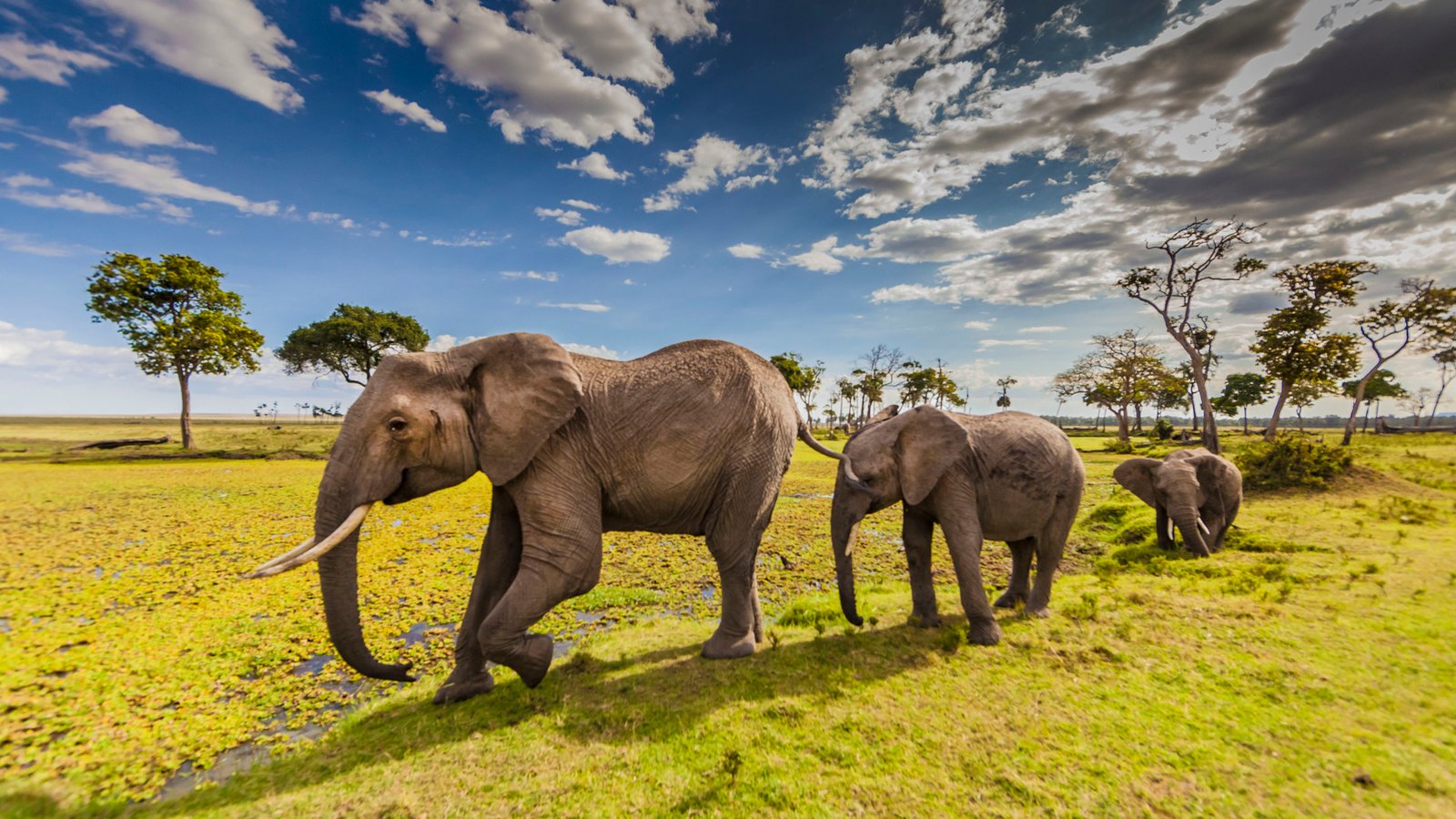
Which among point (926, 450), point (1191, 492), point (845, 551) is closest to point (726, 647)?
point (845, 551)

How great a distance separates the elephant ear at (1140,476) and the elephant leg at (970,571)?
6.30 m

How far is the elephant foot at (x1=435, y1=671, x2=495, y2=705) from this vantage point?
3871 millimetres

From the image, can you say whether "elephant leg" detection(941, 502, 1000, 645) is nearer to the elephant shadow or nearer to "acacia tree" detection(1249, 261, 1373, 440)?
the elephant shadow

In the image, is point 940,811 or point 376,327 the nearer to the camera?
point 940,811

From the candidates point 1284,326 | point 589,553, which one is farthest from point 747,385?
point 1284,326

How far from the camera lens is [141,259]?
24547mm

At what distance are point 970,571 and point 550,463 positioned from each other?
3998 mm

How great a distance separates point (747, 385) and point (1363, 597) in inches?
269

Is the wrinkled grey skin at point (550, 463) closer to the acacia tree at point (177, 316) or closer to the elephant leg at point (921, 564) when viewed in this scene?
the elephant leg at point (921, 564)

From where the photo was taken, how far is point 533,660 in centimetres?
362

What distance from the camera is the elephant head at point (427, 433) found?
3359mm

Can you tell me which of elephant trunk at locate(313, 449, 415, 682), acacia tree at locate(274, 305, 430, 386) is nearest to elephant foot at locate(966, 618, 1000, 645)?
elephant trunk at locate(313, 449, 415, 682)

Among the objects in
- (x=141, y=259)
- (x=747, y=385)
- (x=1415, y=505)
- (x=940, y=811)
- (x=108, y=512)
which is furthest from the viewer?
(x=141, y=259)

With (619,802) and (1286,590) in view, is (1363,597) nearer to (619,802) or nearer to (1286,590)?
(1286,590)
